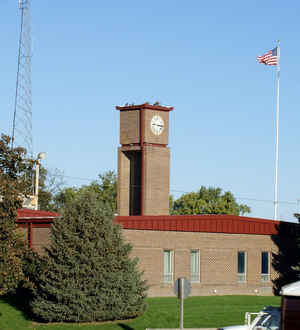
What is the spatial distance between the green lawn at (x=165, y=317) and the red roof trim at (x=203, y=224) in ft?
14.1

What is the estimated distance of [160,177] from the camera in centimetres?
5372

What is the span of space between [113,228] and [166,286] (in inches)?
364

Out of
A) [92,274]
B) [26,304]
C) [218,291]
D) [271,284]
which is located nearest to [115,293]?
[92,274]

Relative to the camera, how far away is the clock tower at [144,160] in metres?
52.8

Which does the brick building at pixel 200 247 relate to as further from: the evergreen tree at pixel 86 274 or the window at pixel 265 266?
the evergreen tree at pixel 86 274

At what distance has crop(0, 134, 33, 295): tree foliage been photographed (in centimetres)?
2486

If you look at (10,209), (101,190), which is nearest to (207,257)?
(10,209)

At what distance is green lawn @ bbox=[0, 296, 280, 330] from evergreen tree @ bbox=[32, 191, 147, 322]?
0.47 metres

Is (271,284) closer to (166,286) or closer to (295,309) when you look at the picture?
(166,286)

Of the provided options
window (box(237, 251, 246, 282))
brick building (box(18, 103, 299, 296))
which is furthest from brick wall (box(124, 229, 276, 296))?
window (box(237, 251, 246, 282))

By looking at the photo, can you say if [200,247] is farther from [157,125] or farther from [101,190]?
[101,190]

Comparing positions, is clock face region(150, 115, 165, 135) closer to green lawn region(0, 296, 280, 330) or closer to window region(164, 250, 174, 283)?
window region(164, 250, 174, 283)

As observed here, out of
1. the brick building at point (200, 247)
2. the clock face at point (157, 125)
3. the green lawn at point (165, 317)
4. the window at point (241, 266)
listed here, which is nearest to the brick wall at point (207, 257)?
the brick building at point (200, 247)

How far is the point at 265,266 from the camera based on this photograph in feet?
134
